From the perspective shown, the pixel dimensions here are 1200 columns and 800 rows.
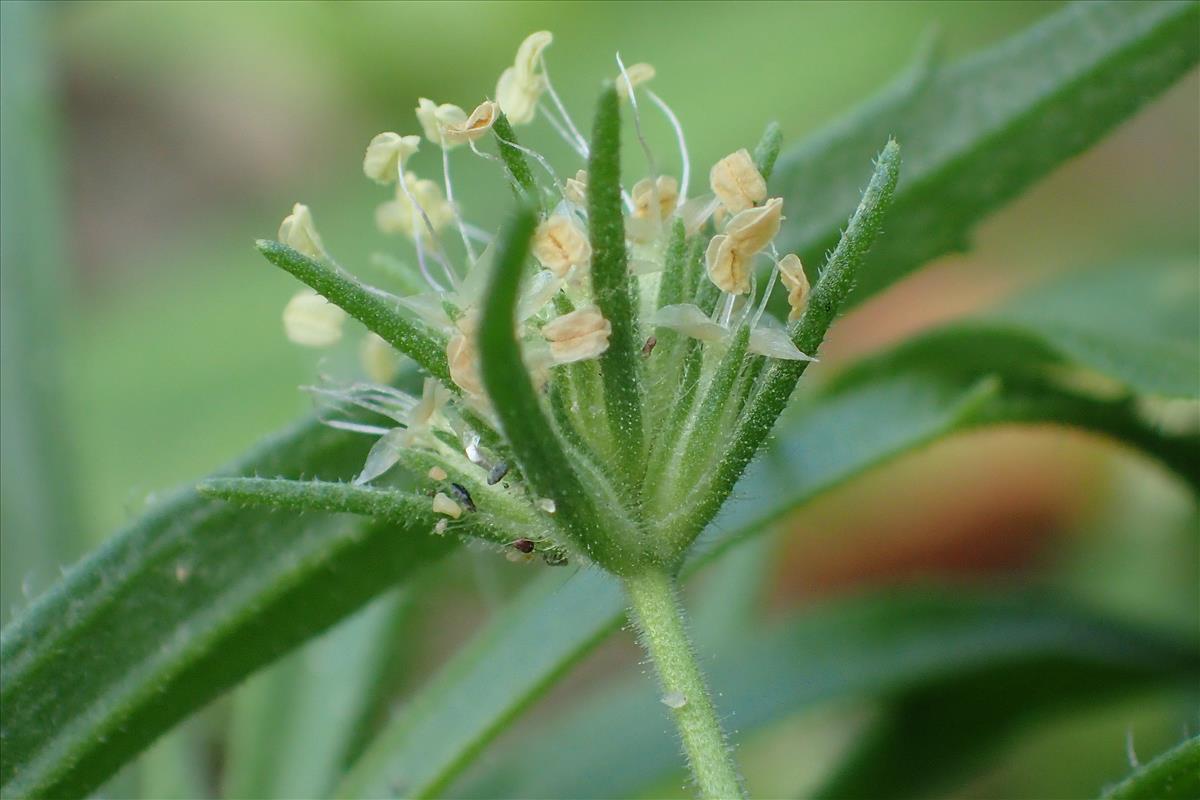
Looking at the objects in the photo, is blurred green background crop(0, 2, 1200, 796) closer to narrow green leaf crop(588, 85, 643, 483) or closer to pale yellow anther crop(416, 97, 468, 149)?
pale yellow anther crop(416, 97, 468, 149)

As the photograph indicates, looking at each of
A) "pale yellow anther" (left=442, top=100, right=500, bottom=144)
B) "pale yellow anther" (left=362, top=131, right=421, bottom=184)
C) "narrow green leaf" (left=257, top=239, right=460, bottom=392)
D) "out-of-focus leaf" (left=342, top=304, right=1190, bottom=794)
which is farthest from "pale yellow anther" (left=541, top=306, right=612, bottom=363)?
"out-of-focus leaf" (left=342, top=304, right=1190, bottom=794)

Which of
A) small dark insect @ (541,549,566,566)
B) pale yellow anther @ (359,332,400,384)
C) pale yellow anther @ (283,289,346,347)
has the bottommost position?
small dark insect @ (541,549,566,566)

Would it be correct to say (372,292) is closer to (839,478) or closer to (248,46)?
(839,478)

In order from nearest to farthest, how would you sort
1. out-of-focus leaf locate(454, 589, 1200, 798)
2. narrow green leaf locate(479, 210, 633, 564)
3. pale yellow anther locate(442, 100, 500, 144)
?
narrow green leaf locate(479, 210, 633, 564)
pale yellow anther locate(442, 100, 500, 144)
out-of-focus leaf locate(454, 589, 1200, 798)

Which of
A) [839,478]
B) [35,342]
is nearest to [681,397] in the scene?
[839,478]

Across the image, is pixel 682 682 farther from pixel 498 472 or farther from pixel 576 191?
pixel 576 191
